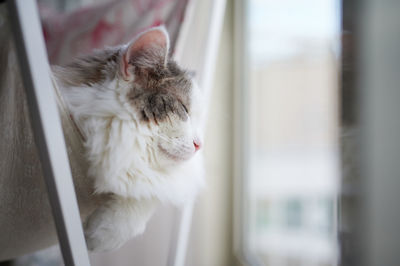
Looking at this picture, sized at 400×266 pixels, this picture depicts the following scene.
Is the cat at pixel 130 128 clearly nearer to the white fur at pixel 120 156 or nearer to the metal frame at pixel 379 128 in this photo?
the white fur at pixel 120 156

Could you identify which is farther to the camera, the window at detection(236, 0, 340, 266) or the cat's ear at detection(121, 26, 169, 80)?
the window at detection(236, 0, 340, 266)

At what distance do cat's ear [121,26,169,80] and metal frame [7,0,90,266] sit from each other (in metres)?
0.14

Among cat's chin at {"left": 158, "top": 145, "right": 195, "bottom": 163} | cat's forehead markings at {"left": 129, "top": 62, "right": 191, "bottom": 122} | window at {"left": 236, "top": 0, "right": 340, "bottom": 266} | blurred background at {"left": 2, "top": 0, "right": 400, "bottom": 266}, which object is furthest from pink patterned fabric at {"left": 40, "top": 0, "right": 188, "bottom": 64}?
window at {"left": 236, "top": 0, "right": 340, "bottom": 266}

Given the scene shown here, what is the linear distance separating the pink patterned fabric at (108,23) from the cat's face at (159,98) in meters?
0.33

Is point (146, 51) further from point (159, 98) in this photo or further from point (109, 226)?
point (109, 226)

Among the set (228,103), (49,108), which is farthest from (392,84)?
(228,103)

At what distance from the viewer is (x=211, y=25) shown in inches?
30.4

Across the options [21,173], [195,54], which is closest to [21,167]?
[21,173]

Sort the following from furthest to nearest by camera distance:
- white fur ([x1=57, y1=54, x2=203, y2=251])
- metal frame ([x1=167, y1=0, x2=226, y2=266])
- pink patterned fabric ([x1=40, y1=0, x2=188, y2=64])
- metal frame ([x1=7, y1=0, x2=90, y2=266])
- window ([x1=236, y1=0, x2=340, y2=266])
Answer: window ([x1=236, y1=0, x2=340, y2=266]) → pink patterned fabric ([x1=40, y1=0, x2=188, y2=64]) → metal frame ([x1=167, y1=0, x2=226, y2=266]) → white fur ([x1=57, y1=54, x2=203, y2=251]) → metal frame ([x1=7, y1=0, x2=90, y2=266])

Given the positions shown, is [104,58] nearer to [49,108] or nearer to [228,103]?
[49,108]

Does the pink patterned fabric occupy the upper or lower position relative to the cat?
upper

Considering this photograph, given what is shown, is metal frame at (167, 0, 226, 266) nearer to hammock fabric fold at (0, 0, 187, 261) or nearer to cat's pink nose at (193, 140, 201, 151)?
cat's pink nose at (193, 140, 201, 151)

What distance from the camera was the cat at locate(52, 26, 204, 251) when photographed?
0.48m

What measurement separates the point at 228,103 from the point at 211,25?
0.67m
